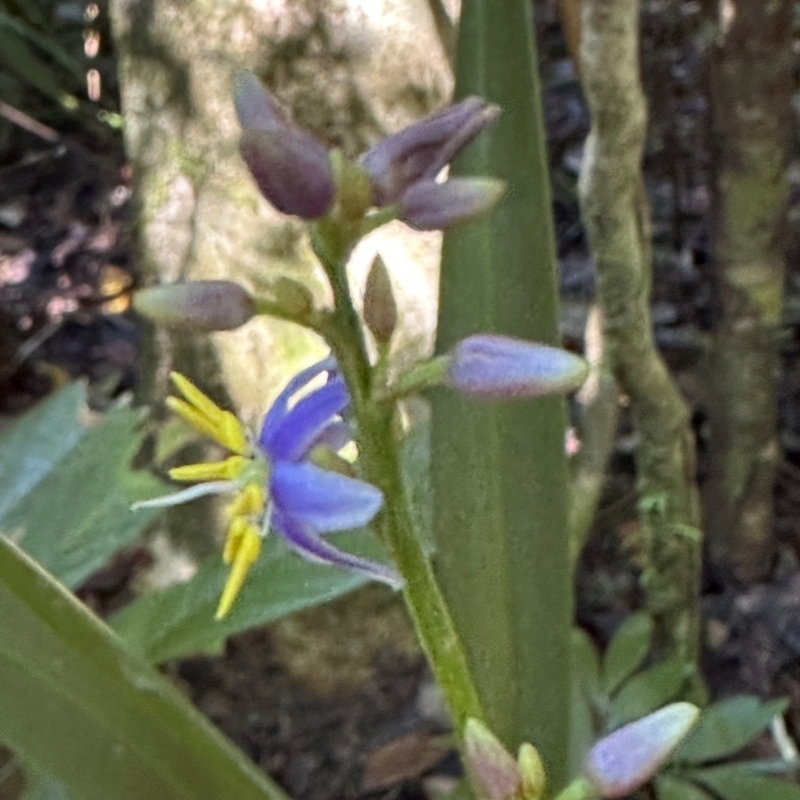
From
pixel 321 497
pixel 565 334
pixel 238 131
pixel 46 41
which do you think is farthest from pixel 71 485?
pixel 46 41

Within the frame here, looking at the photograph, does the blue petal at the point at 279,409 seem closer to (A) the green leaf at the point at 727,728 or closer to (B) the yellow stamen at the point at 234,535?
(B) the yellow stamen at the point at 234,535

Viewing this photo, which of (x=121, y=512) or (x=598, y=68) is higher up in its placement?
(x=598, y=68)

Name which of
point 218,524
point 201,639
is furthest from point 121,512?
point 218,524

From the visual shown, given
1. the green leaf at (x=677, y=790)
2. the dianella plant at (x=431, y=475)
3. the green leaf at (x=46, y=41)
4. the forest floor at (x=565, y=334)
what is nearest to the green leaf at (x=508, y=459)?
the dianella plant at (x=431, y=475)

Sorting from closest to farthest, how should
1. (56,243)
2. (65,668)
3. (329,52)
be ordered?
(65,668) < (329,52) < (56,243)

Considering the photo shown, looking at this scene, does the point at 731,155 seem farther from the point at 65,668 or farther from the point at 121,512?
the point at 65,668

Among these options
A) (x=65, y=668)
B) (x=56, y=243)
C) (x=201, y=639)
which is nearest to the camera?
(x=65, y=668)

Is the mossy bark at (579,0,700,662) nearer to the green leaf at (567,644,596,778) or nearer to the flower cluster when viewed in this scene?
the green leaf at (567,644,596,778)
